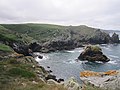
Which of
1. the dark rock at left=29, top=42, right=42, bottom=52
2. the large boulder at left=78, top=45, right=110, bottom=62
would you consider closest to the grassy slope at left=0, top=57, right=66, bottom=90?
the large boulder at left=78, top=45, right=110, bottom=62

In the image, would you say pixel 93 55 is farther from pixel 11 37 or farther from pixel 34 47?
pixel 34 47

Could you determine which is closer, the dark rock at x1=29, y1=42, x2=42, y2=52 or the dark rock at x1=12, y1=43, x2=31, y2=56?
the dark rock at x1=12, y1=43, x2=31, y2=56

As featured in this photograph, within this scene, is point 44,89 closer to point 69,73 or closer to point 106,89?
point 106,89

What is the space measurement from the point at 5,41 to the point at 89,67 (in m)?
48.6

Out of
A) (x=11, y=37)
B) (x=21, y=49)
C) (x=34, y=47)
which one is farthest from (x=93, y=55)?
(x=34, y=47)

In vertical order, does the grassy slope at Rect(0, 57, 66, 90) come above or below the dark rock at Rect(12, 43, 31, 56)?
above

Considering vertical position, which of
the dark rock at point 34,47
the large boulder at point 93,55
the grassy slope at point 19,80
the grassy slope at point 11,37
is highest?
the grassy slope at point 19,80

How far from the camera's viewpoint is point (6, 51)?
82938 mm

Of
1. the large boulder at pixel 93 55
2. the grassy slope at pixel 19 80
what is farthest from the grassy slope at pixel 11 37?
the grassy slope at pixel 19 80

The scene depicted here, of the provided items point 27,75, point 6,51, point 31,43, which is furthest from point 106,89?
point 31,43

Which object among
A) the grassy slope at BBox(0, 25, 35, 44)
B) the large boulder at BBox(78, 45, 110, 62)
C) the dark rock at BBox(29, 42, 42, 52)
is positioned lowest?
the dark rock at BBox(29, 42, 42, 52)

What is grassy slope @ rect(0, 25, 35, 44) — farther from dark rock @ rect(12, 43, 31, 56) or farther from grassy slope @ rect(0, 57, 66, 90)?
grassy slope @ rect(0, 57, 66, 90)

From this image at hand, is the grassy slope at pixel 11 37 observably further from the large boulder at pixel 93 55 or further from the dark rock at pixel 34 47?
the large boulder at pixel 93 55

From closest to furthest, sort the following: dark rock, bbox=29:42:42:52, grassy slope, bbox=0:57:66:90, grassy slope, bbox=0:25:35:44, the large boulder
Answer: grassy slope, bbox=0:57:66:90
the large boulder
grassy slope, bbox=0:25:35:44
dark rock, bbox=29:42:42:52
